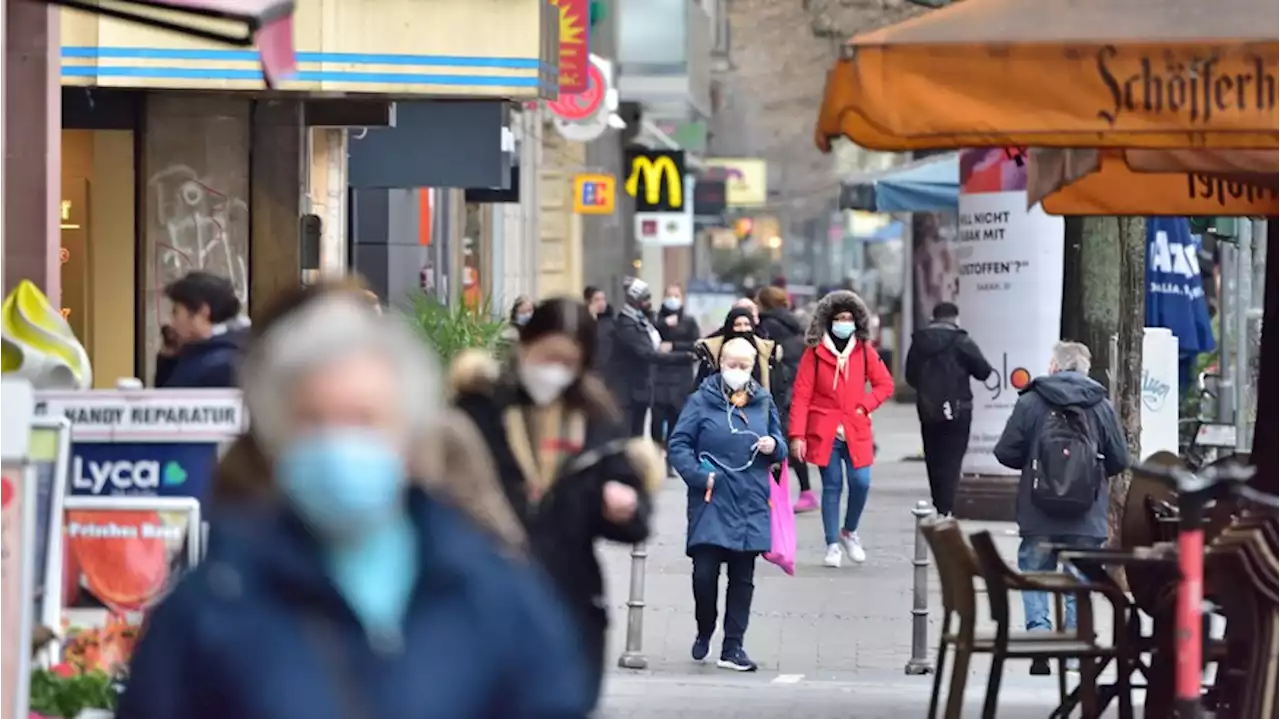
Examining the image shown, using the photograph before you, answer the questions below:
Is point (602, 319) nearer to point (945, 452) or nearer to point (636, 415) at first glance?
point (636, 415)

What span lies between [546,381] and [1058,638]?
298 cm

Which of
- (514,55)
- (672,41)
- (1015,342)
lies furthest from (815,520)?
(672,41)

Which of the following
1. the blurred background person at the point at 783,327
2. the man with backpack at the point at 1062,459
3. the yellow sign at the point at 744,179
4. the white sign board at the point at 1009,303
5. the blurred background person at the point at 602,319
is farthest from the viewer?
the yellow sign at the point at 744,179

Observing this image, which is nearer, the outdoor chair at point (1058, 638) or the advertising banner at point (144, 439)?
the advertising banner at point (144, 439)

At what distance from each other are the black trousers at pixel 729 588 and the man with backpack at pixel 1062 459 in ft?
4.15

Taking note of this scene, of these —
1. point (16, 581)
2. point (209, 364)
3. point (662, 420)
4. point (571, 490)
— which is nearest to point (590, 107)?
point (662, 420)

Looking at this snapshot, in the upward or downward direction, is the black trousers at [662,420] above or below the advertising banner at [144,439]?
below

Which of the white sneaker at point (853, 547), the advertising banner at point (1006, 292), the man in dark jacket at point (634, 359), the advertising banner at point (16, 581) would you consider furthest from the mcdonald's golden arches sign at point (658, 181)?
the advertising banner at point (16, 581)

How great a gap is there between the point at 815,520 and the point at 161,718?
653 inches

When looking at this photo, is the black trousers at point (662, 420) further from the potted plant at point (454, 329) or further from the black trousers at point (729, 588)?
the black trousers at point (729, 588)

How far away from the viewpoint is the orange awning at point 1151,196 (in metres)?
10.6

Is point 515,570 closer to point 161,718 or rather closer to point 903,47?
point 161,718

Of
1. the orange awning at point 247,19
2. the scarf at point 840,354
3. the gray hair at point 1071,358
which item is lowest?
the scarf at point 840,354

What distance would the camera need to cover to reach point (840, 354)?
16.0 metres
